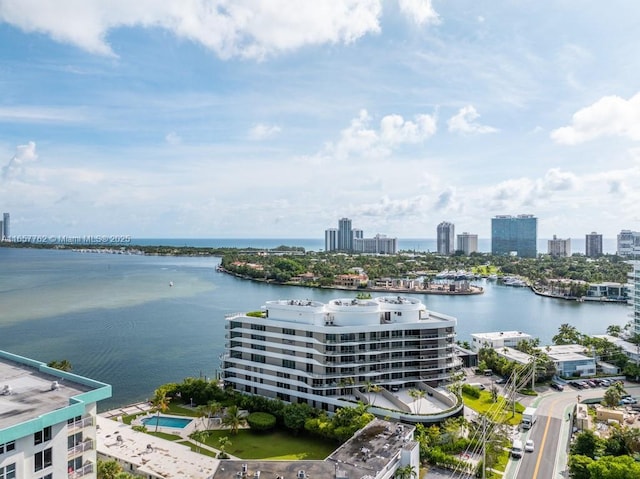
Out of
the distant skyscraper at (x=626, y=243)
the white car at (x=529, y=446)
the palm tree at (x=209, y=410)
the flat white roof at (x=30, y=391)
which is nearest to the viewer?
the flat white roof at (x=30, y=391)

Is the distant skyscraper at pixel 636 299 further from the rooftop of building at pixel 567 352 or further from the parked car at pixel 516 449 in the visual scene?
the parked car at pixel 516 449

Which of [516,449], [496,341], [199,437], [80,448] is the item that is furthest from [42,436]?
[496,341]

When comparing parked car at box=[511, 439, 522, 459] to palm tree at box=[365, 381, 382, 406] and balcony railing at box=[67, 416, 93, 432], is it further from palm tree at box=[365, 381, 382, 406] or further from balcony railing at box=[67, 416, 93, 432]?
balcony railing at box=[67, 416, 93, 432]

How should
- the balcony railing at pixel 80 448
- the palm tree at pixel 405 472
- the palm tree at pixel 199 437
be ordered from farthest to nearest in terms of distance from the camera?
the palm tree at pixel 199 437
the palm tree at pixel 405 472
the balcony railing at pixel 80 448

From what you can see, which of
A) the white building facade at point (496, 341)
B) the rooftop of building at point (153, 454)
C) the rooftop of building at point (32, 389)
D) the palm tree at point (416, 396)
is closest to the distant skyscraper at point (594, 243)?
the white building facade at point (496, 341)

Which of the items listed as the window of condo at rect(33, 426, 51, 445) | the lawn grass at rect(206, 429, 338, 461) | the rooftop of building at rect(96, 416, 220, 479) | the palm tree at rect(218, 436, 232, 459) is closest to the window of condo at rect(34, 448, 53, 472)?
the window of condo at rect(33, 426, 51, 445)

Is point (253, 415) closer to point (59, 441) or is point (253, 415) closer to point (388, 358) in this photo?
point (388, 358)
